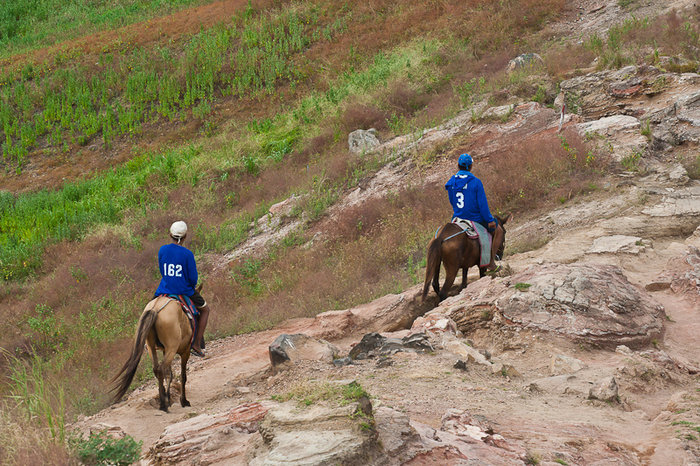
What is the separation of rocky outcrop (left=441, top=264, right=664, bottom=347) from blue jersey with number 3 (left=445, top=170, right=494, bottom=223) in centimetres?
133

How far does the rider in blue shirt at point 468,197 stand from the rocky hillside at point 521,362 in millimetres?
964

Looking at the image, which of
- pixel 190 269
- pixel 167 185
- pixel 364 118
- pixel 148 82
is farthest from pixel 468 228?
pixel 148 82

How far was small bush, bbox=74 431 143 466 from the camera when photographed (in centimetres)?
457

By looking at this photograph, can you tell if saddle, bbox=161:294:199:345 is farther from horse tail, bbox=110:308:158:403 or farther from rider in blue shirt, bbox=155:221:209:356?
horse tail, bbox=110:308:158:403

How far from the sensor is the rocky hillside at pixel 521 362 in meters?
4.58

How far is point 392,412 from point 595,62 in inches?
662

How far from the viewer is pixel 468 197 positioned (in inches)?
376

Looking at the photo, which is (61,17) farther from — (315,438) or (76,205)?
(315,438)

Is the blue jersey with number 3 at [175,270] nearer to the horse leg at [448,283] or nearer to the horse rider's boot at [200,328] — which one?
the horse rider's boot at [200,328]

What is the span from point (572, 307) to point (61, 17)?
49275mm

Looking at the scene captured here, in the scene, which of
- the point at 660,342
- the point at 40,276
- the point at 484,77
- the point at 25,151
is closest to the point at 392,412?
the point at 660,342

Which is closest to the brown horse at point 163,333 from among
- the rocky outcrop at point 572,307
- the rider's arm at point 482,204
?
the rocky outcrop at point 572,307

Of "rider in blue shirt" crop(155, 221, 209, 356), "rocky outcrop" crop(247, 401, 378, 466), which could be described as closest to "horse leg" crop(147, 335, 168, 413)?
"rider in blue shirt" crop(155, 221, 209, 356)

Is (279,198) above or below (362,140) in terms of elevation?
below
